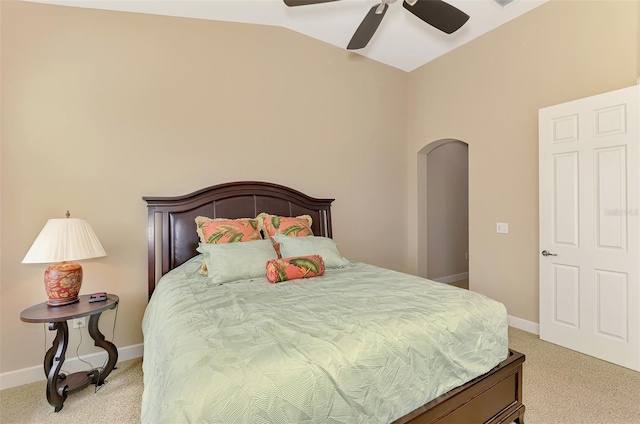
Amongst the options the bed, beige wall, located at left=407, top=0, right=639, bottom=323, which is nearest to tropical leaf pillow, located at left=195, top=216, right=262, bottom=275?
the bed

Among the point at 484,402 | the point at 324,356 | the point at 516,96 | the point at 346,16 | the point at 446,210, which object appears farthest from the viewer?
the point at 446,210

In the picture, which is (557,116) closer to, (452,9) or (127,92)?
(452,9)

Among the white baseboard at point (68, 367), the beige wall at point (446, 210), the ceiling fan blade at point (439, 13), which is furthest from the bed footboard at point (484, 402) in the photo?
the beige wall at point (446, 210)

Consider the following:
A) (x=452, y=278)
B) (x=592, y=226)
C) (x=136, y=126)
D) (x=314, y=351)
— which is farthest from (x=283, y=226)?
(x=452, y=278)

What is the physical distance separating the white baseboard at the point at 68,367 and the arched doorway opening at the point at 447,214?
375 cm

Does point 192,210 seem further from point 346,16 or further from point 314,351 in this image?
point 346,16

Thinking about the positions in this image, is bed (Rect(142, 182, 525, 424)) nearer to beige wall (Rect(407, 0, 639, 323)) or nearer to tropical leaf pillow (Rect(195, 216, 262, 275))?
tropical leaf pillow (Rect(195, 216, 262, 275))

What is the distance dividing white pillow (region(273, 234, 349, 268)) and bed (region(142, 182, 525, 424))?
0.38 metres

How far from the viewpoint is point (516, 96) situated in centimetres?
330

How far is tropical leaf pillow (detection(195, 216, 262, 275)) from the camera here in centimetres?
258

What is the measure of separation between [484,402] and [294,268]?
1.40 metres

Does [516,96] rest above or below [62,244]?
above

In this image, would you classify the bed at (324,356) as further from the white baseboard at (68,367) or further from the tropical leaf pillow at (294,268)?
the white baseboard at (68,367)

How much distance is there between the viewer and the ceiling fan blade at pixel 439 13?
7.13 ft
